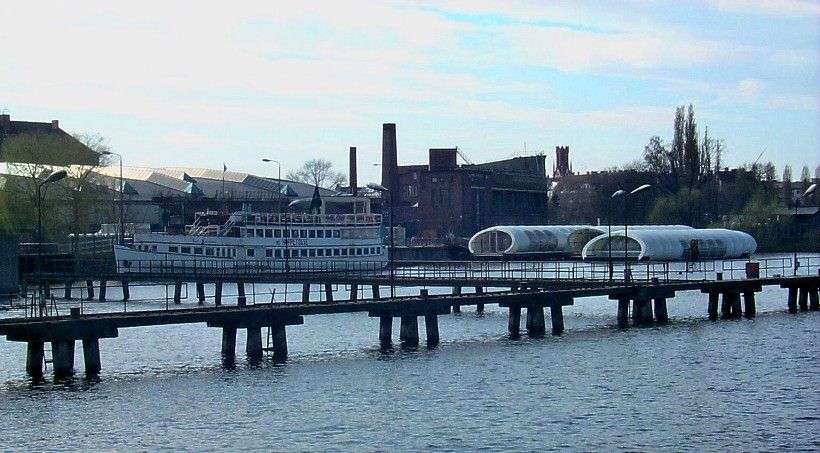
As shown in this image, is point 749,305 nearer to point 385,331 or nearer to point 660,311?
point 660,311

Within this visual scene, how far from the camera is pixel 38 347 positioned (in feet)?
161

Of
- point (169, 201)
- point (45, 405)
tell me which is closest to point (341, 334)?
point (45, 405)

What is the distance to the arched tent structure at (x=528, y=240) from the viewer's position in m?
144

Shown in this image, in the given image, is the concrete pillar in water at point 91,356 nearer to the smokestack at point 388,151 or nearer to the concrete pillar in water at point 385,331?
the concrete pillar in water at point 385,331

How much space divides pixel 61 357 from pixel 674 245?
9265cm

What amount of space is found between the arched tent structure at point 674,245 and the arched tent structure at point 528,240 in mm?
8251

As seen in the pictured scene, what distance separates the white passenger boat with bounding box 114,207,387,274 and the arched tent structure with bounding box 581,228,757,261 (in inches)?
1067

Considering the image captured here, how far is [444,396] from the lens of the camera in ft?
149

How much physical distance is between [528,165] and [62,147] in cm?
9928

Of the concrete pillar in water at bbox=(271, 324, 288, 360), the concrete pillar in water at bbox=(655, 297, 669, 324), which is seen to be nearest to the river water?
the concrete pillar in water at bbox=(271, 324, 288, 360)

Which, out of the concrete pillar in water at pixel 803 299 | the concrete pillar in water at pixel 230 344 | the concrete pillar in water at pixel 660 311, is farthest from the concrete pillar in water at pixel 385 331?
the concrete pillar in water at pixel 803 299

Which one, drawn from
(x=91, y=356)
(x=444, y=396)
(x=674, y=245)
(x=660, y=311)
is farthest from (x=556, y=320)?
(x=674, y=245)

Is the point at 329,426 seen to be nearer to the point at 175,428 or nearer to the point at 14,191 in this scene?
the point at 175,428

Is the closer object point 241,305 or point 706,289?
point 241,305
